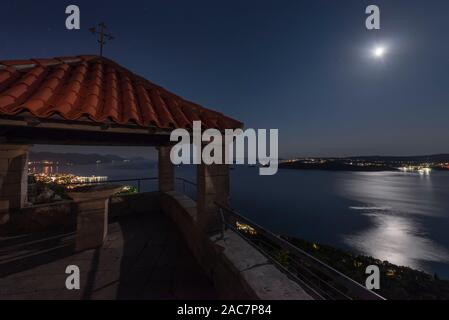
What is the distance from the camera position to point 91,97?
363 centimetres

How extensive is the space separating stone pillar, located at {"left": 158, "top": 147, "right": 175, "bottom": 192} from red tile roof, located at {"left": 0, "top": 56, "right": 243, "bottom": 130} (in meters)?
3.77

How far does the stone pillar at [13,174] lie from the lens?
6.18 m

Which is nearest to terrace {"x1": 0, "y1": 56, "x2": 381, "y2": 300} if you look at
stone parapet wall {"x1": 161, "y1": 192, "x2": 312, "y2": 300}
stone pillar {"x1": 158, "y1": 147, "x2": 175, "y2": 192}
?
stone parapet wall {"x1": 161, "y1": 192, "x2": 312, "y2": 300}

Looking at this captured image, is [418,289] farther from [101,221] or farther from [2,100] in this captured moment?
[2,100]

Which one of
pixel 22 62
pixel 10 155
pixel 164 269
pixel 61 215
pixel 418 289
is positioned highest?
pixel 22 62

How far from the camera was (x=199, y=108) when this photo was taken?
460 centimetres

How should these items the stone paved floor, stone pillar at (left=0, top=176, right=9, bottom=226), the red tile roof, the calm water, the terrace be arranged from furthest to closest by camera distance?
the calm water
stone pillar at (left=0, top=176, right=9, bottom=226)
the stone paved floor
the red tile roof
the terrace

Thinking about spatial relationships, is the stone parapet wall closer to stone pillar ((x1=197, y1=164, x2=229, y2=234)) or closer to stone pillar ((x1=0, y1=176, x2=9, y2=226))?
stone pillar ((x1=197, y1=164, x2=229, y2=234))

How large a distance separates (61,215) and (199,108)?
6.33 metres

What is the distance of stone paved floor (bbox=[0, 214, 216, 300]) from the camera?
356cm

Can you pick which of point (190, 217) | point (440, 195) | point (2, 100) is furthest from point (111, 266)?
point (440, 195)

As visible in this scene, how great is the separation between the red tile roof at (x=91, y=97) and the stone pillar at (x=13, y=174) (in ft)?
10.7

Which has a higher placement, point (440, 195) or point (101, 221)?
point (101, 221)
